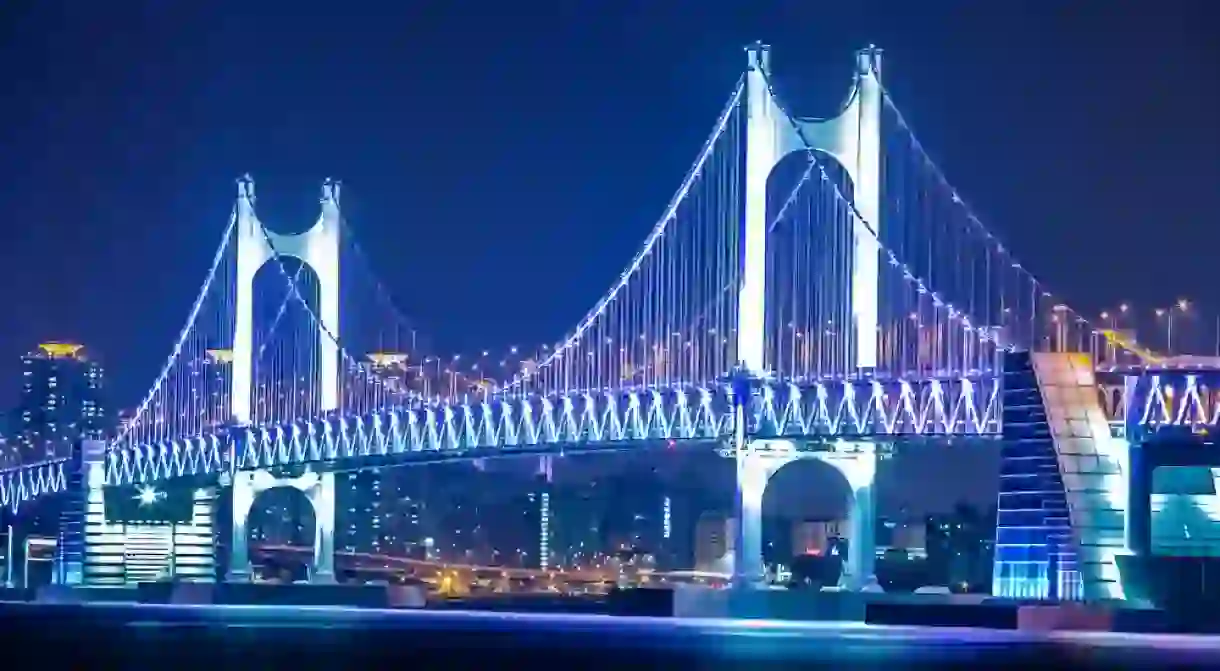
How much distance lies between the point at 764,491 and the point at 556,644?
3576cm

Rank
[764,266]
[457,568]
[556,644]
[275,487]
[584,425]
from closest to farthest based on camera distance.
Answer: [556,644], [764,266], [584,425], [275,487], [457,568]

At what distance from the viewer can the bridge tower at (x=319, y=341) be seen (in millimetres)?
104312

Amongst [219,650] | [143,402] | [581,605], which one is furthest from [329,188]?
[219,650]

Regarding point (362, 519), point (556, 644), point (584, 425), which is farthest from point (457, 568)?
point (556, 644)

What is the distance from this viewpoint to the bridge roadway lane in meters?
42.1

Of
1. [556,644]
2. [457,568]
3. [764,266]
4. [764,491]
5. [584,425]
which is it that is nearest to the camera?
[556,644]

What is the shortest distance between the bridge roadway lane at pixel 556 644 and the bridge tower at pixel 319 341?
3813cm

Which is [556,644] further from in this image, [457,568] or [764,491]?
[457,568]

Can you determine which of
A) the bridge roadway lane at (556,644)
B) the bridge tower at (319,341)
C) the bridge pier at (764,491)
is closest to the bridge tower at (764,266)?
the bridge pier at (764,491)

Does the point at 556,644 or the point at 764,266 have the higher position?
the point at 764,266

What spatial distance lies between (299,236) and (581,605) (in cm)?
2542

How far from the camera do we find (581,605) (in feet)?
304

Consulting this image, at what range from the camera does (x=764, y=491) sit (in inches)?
3314

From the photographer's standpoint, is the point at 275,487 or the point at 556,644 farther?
the point at 275,487
